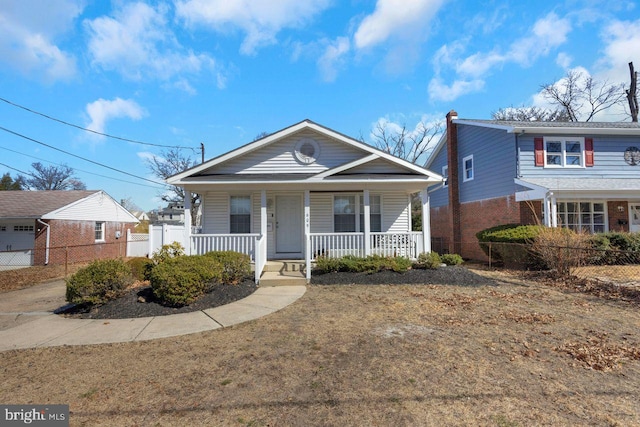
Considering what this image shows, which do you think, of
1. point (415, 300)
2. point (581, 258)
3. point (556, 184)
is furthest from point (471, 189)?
point (415, 300)

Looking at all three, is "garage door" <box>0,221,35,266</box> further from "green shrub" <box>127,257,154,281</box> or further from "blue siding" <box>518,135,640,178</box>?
"blue siding" <box>518,135,640,178</box>

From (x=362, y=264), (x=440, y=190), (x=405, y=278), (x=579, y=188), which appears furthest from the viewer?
(x=440, y=190)

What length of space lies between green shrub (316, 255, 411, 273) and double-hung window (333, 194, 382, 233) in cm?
248

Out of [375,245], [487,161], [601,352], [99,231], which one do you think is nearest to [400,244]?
[375,245]

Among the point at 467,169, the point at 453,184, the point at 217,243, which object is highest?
the point at 467,169

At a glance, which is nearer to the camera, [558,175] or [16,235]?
[558,175]

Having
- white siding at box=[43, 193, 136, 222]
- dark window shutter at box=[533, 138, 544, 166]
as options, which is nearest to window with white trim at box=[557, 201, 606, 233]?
dark window shutter at box=[533, 138, 544, 166]

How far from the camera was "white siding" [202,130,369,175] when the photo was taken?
430 inches

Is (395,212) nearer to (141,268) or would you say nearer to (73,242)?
(141,268)

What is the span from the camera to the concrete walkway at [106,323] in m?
4.78

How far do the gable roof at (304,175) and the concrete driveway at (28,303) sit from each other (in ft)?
14.0

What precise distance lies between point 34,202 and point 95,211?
3029mm

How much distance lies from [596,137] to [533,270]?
319 inches

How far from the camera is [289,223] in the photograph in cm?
1145
